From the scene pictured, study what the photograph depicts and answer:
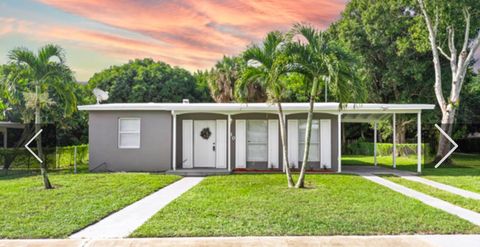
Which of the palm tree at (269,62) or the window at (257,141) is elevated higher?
the palm tree at (269,62)

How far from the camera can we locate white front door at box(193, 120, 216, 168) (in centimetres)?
1580

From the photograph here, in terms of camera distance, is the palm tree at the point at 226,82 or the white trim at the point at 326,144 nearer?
the white trim at the point at 326,144

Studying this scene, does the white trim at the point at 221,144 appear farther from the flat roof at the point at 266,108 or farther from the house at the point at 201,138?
the flat roof at the point at 266,108

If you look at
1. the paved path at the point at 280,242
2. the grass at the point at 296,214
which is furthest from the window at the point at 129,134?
the paved path at the point at 280,242

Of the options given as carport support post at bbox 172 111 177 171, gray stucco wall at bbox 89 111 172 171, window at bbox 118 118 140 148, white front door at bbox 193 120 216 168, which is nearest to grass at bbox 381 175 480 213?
white front door at bbox 193 120 216 168

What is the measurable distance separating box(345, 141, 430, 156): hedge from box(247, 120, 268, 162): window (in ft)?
34.8

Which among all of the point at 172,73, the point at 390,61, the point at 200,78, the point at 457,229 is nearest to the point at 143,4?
the point at 457,229

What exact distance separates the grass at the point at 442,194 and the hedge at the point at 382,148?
1046cm

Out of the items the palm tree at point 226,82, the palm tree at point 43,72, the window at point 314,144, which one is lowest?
the window at point 314,144

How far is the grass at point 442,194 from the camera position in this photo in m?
8.33

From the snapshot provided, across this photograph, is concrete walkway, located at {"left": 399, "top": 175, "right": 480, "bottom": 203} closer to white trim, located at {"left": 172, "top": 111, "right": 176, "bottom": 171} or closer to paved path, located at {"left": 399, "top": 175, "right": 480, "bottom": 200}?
paved path, located at {"left": 399, "top": 175, "right": 480, "bottom": 200}

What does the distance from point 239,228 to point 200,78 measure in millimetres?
32350

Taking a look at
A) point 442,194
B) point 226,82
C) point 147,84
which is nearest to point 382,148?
point 226,82

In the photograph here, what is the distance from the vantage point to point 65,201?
8.59m
